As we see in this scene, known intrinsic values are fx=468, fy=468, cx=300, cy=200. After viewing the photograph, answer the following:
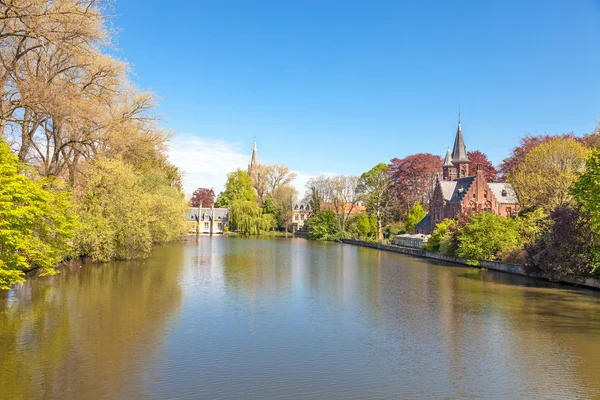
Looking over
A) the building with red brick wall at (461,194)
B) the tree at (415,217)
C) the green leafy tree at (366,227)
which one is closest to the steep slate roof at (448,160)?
the building with red brick wall at (461,194)

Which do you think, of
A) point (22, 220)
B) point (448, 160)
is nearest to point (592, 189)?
point (22, 220)

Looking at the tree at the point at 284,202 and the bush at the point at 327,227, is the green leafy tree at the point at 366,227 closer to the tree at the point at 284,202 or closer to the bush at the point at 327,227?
the bush at the point at 327,227

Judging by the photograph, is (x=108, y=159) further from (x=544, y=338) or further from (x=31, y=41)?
(x=544, y=338)

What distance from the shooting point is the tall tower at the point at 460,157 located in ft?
191

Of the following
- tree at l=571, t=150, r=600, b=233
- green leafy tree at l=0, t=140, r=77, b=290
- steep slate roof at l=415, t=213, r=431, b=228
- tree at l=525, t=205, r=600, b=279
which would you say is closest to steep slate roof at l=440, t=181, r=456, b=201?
steep slate roof at l=415, t=213, r=431, b=228

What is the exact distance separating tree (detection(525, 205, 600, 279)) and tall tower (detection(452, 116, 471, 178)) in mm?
33836

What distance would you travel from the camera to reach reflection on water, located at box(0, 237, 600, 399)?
9.77 metres

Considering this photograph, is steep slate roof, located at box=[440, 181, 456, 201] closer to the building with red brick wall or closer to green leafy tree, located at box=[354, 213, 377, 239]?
the building with red brick wall

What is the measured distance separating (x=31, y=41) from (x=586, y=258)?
27.7m

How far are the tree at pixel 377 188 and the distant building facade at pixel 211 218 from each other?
3135 centimetres

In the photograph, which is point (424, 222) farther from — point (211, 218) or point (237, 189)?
point (211, 218)

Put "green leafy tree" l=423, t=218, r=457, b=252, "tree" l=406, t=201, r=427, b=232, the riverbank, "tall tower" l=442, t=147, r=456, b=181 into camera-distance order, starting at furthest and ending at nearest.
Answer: "tall tower" l=442, t=147, r=456, b=181 < "tree" l=406, t=201, r=427, b=232 < "green leafy tree" l=423, t=218, r=457, b=252 < the riverbank

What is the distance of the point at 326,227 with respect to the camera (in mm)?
69000

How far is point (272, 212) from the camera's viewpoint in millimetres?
81562
